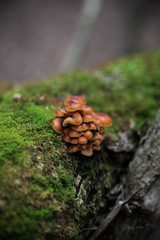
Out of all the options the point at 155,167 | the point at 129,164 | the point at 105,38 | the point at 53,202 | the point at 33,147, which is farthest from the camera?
the point at 105,38

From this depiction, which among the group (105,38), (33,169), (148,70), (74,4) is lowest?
(33,169)

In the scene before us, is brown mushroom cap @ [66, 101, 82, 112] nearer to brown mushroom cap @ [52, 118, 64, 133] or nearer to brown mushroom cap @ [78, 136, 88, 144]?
brown mushroom cap @ [52, 118, 64, 133]

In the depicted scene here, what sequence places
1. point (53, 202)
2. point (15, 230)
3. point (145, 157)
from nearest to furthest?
point (15, 230) < point (53, 202) < point (145, 157)

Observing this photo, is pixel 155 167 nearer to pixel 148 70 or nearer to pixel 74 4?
pixel 148 70

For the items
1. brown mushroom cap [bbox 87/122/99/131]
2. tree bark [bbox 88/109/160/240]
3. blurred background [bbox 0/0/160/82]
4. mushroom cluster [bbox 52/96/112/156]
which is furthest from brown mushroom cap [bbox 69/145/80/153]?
blurred background [bbox 0/0/160/82]

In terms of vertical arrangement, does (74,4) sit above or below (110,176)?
above

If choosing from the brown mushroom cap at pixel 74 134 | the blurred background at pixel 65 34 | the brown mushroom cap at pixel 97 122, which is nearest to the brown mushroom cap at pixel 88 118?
the brown mushroom cap at pixel 97 122

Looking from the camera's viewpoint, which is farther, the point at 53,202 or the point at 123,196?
the point at 123,196

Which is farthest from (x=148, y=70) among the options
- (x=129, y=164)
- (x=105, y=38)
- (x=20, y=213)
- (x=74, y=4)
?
(x=74, y=4)
